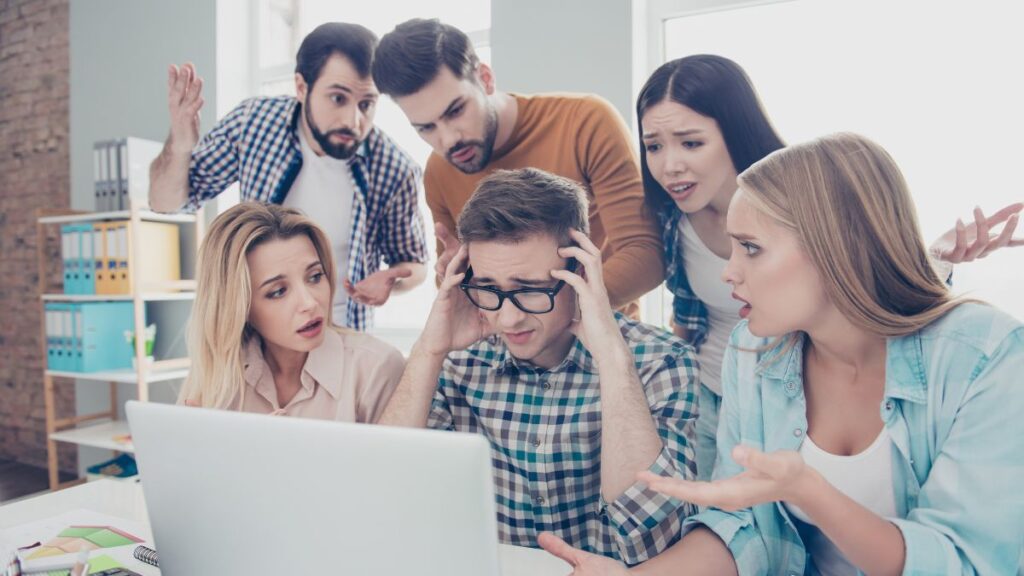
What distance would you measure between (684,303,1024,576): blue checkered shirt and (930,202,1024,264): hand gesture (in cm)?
41

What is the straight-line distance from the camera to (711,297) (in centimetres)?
178

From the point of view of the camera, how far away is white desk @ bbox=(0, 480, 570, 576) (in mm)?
1077

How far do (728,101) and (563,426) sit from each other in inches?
33.9

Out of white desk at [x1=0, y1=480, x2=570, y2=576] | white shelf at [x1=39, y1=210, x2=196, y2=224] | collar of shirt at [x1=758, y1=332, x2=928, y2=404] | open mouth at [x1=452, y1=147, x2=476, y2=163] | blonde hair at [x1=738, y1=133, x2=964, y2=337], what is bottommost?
white desk at [x1=0, y1=480, x2=570, y2=576]

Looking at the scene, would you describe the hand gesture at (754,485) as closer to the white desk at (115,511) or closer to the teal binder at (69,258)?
the white desk at (115,511)

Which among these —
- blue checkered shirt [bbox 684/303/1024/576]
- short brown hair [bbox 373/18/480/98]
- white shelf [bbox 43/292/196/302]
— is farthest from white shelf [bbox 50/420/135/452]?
blue checkered shirt [bbox 684/303/1024/576]

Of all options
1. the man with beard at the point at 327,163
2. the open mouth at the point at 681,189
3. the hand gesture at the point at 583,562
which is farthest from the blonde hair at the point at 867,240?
the man with beard at the point at 327,163

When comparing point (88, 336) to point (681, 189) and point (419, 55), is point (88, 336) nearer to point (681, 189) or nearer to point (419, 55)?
point (419, 55)

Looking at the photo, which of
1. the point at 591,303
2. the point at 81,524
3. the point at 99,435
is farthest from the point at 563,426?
the point at 99,435

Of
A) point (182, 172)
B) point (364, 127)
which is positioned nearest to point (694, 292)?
point (364, 127)

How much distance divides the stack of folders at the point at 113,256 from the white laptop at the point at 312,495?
2.77 meters

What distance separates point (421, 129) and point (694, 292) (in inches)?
33.2

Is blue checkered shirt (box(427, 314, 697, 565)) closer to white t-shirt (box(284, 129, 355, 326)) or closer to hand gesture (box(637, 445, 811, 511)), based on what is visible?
hand gesture (box(637, 445, 811, 511))

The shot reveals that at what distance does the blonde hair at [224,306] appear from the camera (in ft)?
5.34
